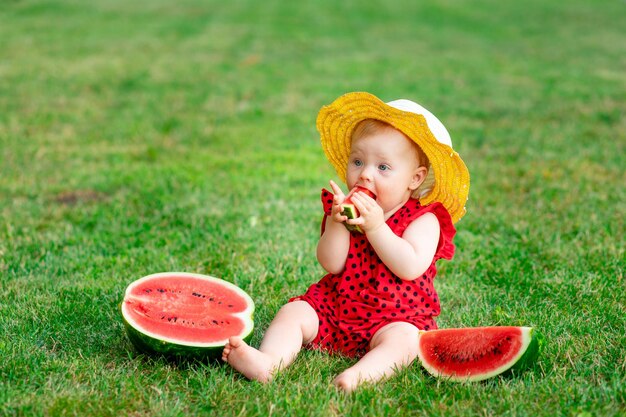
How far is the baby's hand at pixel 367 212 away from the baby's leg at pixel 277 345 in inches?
20.4

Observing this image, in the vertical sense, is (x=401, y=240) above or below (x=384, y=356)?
above

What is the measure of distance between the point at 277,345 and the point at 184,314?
49cm

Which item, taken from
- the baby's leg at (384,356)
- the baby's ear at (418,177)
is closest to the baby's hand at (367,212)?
the baby's ear at (418,177)

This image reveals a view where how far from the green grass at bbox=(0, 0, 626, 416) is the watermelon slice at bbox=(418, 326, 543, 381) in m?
0.07

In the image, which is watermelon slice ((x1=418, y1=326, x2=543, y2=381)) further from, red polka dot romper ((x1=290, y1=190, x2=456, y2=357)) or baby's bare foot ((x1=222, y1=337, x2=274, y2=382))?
baby's bare foot ((x1=222, y1=337, x2=274, y2=382))

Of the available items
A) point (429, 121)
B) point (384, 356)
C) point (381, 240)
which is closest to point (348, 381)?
point (384, 356)

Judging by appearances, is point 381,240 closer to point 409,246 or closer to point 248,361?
point 409,246

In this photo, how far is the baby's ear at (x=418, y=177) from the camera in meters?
3.48

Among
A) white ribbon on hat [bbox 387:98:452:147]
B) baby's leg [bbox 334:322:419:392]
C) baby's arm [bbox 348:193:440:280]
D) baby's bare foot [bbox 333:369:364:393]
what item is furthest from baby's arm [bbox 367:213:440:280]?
baby's bare foot [bbox 333:369:364:393]

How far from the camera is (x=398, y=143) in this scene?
11.0 ft

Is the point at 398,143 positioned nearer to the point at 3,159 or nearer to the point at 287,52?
the point at 3,159

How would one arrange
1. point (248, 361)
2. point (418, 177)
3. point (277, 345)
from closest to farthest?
point (248, 361)
point (277, 345)
point (418, 177)

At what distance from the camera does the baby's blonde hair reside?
340 cm

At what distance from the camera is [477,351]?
321 cm
